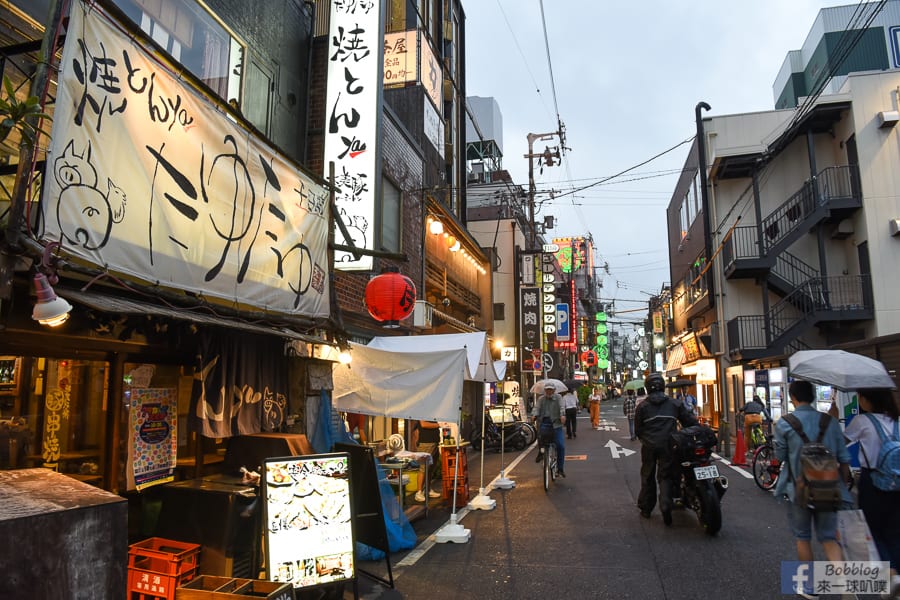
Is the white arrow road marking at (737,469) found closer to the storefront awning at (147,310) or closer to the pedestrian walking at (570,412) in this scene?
the pedestrian walking at (570,412)

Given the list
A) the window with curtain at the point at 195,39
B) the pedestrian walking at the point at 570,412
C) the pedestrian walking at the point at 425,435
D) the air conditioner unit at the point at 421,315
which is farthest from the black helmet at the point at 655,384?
the pedestrian walking at the point at 570,412

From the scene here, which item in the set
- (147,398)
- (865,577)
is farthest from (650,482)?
(147,398)

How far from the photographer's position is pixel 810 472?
16.2ft

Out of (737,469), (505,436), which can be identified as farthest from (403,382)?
(505,436)

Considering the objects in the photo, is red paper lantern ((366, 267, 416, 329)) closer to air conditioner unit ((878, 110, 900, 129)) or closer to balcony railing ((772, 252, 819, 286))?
balcony railing ((772, 252, 819, 286))

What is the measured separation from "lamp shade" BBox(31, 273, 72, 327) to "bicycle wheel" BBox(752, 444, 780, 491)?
36.4 feet

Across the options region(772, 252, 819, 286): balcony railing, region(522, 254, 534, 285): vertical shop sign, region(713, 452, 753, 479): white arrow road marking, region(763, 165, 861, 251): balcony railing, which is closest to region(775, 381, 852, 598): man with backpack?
region(713, 452, 753, 479): white arrow road marking

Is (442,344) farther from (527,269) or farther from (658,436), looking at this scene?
(527,269)

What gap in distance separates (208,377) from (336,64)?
6.14 metres

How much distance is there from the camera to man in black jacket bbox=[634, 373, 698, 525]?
7.96 m

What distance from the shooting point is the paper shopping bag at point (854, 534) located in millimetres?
5039

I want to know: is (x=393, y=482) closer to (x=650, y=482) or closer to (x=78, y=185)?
(x=650, y=482)

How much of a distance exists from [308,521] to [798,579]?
4.65 meters

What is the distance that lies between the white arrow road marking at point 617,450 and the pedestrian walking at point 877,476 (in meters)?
11.8
